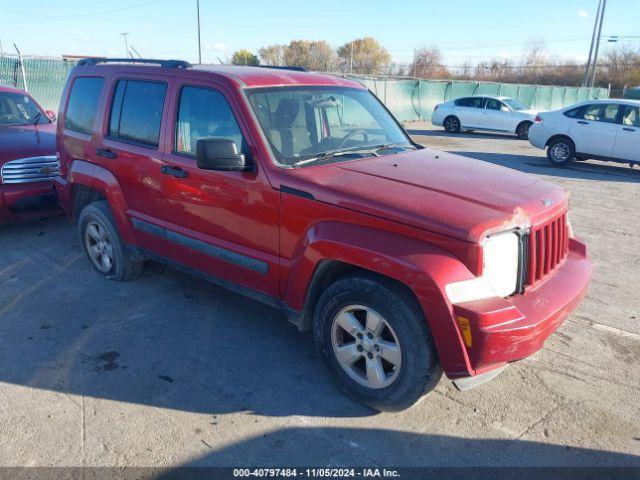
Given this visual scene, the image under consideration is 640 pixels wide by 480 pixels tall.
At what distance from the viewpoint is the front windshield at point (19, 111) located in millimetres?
7461

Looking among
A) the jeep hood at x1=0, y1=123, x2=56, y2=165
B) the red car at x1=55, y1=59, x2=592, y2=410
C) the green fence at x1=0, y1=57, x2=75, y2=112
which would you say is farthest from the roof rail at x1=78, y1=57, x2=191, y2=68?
the green fence at x1=0, y1=57, x2=75, y2=112

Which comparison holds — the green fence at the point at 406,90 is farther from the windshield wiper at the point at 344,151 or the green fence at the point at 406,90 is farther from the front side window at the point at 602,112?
the windshield wiper at the point at 344,151

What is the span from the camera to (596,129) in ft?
40.6

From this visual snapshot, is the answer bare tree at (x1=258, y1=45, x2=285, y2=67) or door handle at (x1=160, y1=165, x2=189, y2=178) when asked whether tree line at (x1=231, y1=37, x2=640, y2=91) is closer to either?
bare tree at (x1=258, y1=45, x2=285, y2=67)

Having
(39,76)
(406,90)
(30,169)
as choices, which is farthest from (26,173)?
(406,90)

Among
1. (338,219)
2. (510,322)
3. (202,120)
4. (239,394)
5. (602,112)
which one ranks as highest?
(202,120)

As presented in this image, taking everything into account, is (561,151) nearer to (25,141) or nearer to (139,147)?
(139,147)

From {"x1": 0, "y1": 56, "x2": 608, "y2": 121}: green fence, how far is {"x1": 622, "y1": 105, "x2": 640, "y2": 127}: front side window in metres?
9.79

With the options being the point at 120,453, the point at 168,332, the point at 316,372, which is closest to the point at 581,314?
the point at 316,372

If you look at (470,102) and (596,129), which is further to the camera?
(470,102)

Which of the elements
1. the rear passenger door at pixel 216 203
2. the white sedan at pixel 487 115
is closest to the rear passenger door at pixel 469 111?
the white sedan at pixel 487 115

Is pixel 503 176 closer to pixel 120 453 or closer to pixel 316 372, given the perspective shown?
pixel 316 372

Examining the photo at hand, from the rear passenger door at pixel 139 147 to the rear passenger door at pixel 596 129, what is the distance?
11228 millimetres

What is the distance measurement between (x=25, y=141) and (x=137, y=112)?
3104mm
